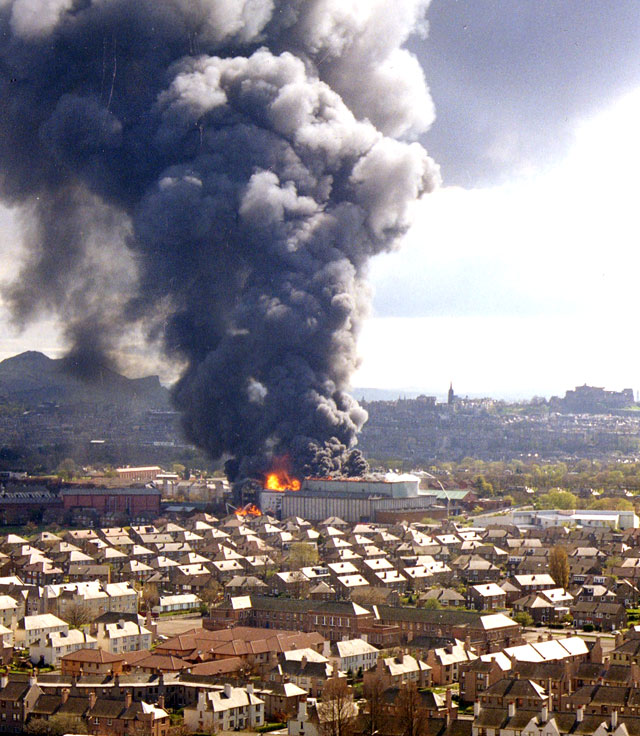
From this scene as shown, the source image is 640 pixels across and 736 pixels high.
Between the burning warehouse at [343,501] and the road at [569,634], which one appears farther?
the burning warehouse at [343,501]

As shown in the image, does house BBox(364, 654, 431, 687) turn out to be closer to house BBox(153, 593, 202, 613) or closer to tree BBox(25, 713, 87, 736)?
tree BBox(25, 713, 87, 736)

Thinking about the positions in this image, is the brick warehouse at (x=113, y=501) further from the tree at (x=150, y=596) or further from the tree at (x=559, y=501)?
the tree at (x=150, y=596)

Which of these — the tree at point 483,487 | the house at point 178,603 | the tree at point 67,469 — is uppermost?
the tree at point 67,469

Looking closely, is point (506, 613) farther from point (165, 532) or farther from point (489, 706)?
point (165, 532)

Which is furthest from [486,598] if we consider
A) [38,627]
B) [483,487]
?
[483,487]

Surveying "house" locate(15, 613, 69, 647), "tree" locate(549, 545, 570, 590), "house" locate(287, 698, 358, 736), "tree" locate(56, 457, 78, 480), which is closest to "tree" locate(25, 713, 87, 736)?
"house" locate(287, 698, 358, 736)

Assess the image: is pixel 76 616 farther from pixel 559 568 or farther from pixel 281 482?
pixel 281 482

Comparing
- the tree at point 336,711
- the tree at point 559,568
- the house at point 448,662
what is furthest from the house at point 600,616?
the tree at point 336,711
